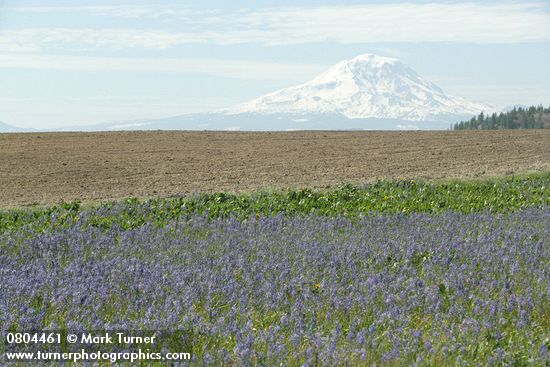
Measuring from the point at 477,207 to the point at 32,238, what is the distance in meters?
7.89

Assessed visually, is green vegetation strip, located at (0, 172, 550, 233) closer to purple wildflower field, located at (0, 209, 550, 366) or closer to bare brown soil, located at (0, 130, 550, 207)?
purple wildflower field, located at (0, 209, 550, 366)

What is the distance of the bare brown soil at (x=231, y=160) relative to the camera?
74.9 feet

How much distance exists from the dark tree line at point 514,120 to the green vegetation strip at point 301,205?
11065 cm

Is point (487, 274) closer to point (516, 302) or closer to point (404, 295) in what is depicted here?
point (516, 302)

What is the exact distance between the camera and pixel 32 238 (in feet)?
31.7

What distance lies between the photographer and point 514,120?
126 m

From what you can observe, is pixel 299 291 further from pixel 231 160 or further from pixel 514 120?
pixel 514 120

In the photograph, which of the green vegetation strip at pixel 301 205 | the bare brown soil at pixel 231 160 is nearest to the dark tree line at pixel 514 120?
the bare brown soil at pixel 231 160

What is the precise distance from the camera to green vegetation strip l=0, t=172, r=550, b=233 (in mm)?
12000

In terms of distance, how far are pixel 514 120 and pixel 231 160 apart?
105 m

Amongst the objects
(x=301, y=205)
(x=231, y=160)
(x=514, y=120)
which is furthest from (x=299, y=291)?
(x=514, y=120)

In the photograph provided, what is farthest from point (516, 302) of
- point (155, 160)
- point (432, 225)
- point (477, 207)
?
point (155, 160)

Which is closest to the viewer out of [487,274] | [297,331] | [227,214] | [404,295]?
[297,331]

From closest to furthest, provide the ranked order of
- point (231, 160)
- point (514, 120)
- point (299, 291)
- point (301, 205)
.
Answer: point (299, 291), point (301, 205), point (231, 160), point (514, 120)
